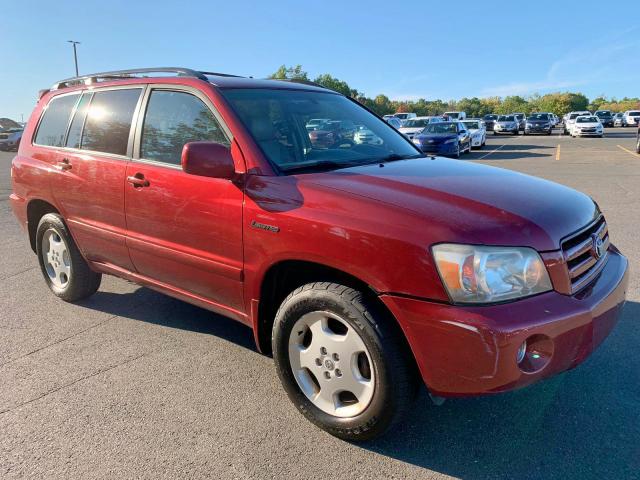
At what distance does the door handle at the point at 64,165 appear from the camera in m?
4.01

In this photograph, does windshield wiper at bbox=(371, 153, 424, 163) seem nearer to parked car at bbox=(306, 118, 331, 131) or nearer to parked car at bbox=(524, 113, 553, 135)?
parked car at bbox=(306, 118, 331, 131)

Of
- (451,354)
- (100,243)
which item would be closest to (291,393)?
(451,354)

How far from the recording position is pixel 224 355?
3.51m

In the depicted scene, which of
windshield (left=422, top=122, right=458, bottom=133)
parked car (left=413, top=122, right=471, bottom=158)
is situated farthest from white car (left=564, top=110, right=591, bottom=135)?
parked car (left=413, top=122, right=471, bottom=158)

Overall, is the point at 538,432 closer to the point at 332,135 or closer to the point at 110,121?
the point at 332,135

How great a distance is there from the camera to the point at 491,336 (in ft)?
6.66

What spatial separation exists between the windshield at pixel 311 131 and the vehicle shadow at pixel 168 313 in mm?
1438

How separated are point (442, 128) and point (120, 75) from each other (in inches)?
672

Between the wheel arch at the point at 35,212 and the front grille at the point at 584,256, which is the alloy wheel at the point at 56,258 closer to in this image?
the wheel arch at the point at 35,212

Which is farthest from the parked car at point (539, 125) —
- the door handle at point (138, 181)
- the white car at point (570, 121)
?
the door handle at point (138, 181)

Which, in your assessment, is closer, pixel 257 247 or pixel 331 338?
pixel 331 338

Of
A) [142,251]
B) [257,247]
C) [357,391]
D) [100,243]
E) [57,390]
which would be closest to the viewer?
[357,391]

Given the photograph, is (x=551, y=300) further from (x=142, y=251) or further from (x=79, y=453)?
(x=142, y=251)

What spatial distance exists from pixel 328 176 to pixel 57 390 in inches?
82.9
